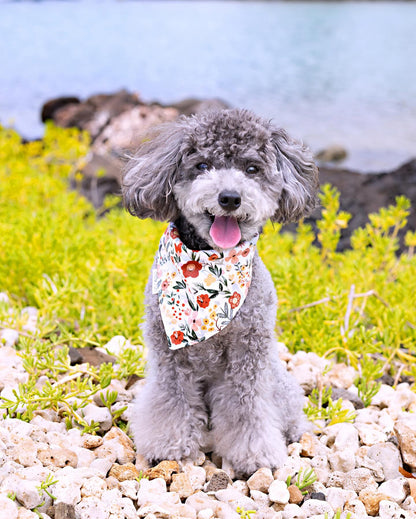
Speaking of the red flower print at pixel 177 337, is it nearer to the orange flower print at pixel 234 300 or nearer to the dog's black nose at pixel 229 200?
the orange flower print at pixel 234 300

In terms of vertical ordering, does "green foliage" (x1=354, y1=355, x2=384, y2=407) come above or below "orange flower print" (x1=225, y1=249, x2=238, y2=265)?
below

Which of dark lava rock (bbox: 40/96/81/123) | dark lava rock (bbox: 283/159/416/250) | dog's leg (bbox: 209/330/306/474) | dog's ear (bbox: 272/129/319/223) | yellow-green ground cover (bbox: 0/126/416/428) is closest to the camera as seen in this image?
dog's ear (bbox: 272/129/319/223)

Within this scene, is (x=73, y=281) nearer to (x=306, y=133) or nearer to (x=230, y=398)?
(x=230, y=398)

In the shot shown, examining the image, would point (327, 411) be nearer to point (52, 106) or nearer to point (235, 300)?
point (235, 300)

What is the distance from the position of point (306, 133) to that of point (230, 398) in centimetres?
918

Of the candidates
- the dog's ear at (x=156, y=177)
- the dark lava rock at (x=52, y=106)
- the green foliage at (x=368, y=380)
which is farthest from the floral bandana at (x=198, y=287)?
the dark lava rock at (x=52, y=106)

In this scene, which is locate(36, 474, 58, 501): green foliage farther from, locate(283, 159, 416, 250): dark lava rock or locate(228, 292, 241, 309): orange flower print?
locate(283, 159, 416, 250): dark lava rock

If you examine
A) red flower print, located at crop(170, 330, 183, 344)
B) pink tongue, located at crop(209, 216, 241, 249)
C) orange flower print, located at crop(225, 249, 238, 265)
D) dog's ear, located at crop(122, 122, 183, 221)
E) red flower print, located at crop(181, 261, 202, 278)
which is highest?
dog's ear, located at crop(122, 122, 183, 221)

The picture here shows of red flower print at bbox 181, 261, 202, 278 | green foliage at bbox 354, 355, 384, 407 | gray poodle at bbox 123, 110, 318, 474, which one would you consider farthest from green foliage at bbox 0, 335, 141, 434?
green foliage at bbox 354, 355, 384, 407

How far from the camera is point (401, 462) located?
2.79 meters

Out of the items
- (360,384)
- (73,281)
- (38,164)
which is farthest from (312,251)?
(38,164)

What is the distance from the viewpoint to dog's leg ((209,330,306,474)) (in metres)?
2.60

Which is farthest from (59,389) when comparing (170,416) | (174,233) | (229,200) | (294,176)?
(294,176)

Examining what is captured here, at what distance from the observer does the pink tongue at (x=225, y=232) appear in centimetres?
231
